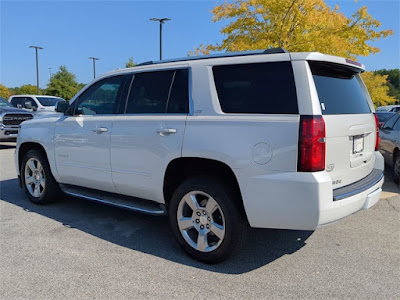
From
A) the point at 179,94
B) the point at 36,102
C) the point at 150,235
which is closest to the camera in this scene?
the point at 179,94

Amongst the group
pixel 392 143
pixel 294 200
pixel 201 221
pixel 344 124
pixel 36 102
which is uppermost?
pixel 36 102

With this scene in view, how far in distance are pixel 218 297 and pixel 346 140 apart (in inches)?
69.2

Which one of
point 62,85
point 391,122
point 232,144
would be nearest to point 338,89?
point 232,144

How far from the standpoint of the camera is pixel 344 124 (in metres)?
3.09

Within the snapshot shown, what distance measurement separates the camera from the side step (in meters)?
3.76

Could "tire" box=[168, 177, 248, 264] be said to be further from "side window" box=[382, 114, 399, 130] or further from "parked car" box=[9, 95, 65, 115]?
"parked car" box=[9, 95, 65, 115]

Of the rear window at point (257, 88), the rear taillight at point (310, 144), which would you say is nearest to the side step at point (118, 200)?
the rear window at point (257, 88)

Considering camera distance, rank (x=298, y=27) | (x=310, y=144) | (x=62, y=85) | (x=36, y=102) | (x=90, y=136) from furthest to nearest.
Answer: (x=62, y=85) → (x=36, y=102) → (x=298, y=27) → (x=90, y=136) → (x=310, y=144)

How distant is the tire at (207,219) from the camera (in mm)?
3156

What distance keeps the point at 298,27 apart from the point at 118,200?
819cm

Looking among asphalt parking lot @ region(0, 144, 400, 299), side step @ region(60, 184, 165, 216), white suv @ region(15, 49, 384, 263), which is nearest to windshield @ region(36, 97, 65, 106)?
asphalt parking lot @ region(0, 144, 400, 299)

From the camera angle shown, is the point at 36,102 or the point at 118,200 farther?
the point at 36,102

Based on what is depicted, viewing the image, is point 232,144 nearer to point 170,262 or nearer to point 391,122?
point 170,262

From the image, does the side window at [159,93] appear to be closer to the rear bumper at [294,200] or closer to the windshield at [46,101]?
the rear bumper at [294,200]
